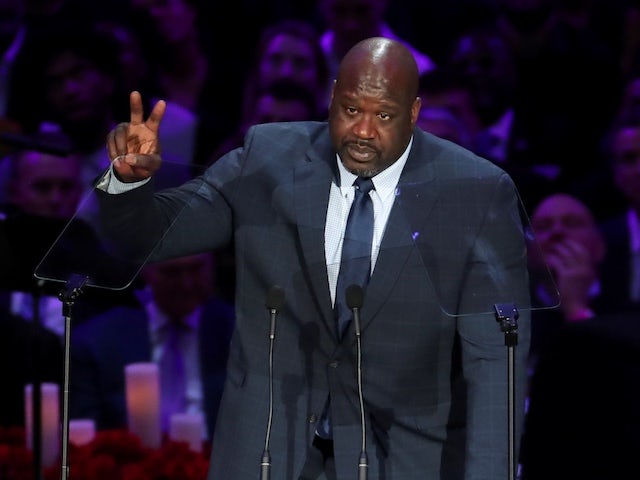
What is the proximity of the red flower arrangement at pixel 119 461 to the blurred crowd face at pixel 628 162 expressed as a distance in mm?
2393

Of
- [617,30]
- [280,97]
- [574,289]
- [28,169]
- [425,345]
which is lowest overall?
[425,345]

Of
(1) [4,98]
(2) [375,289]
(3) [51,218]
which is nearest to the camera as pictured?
(2) [375,289]

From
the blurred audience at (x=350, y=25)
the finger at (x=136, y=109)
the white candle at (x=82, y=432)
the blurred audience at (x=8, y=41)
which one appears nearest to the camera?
the finger at (x=136, y=109)

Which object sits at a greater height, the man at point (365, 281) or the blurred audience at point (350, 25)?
the blurred audience at point (350, 25)

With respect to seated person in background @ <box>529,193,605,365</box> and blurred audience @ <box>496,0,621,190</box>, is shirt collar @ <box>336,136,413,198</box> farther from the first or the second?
blurred audience @ <box>496,0,621,190</box>

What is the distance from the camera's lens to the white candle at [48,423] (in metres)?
4.05

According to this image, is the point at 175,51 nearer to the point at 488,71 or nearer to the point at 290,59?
the point at 290,59

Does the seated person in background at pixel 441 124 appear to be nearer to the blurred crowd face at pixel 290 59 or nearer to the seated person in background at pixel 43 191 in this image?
the blurred crowd face at pixel 290 59

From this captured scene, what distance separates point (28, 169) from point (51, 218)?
115 centimetres

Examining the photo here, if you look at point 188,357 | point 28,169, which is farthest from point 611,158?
point 28,169

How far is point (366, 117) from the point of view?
9.12 ft

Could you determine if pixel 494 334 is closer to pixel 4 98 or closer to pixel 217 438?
pixel 217 438

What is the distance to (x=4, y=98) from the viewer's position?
5832 millimetres

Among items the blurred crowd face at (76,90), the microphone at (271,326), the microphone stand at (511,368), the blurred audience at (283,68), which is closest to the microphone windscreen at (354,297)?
the microphone at (271,326)
